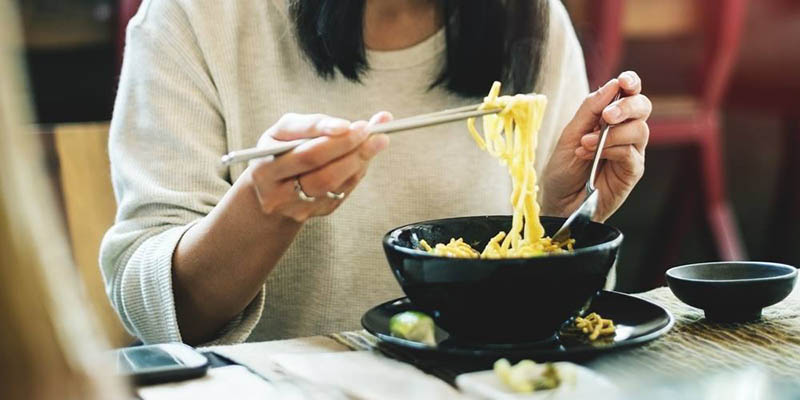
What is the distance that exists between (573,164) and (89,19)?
196 centimetres

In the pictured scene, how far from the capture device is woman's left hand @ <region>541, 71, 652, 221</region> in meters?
1.27

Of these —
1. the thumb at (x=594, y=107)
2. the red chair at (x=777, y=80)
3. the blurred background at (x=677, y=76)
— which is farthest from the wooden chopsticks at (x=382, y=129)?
the red chair at (x=777, y=80)

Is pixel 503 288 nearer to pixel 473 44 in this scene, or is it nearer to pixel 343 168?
pixel 343 168

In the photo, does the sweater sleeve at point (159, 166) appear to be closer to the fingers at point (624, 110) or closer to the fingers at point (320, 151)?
the fingers at point (320, 151)

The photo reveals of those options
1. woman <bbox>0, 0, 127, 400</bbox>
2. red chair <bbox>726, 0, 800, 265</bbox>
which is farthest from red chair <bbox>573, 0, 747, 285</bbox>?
woman <bbox>0, 0, 127, 400</bbox>

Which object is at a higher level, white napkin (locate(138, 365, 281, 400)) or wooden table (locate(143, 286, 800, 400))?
white napkin (locate(138, 365, 281, 400))

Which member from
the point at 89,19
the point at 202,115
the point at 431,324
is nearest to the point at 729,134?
the point at 89,19

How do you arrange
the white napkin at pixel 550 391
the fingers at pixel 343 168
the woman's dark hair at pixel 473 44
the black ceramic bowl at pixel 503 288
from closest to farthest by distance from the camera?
the white napkin at pixel 550 391, the black ceramic bowl at pixel 503 288, the fingers at pixel 343 168, the woman's dark hair at pixel 473 44

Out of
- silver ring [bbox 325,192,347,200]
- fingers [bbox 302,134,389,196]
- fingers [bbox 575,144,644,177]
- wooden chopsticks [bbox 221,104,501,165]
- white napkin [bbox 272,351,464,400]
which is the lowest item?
white napkin [bbox 272,351,464,400]

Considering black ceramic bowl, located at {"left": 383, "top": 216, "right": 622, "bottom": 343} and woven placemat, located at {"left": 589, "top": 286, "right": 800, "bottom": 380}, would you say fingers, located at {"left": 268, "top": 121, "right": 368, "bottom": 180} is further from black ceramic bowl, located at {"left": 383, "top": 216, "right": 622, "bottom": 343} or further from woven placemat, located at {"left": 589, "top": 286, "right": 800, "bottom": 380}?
woven placemat, located at {"left": 589, "top": 286, "right": 800, "bottom": 380}

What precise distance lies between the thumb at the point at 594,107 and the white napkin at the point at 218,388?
0.64 m

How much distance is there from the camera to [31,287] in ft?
1.48

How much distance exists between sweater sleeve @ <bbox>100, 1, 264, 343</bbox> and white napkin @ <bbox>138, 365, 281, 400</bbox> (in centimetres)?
35

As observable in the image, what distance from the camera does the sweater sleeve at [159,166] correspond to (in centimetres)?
123
